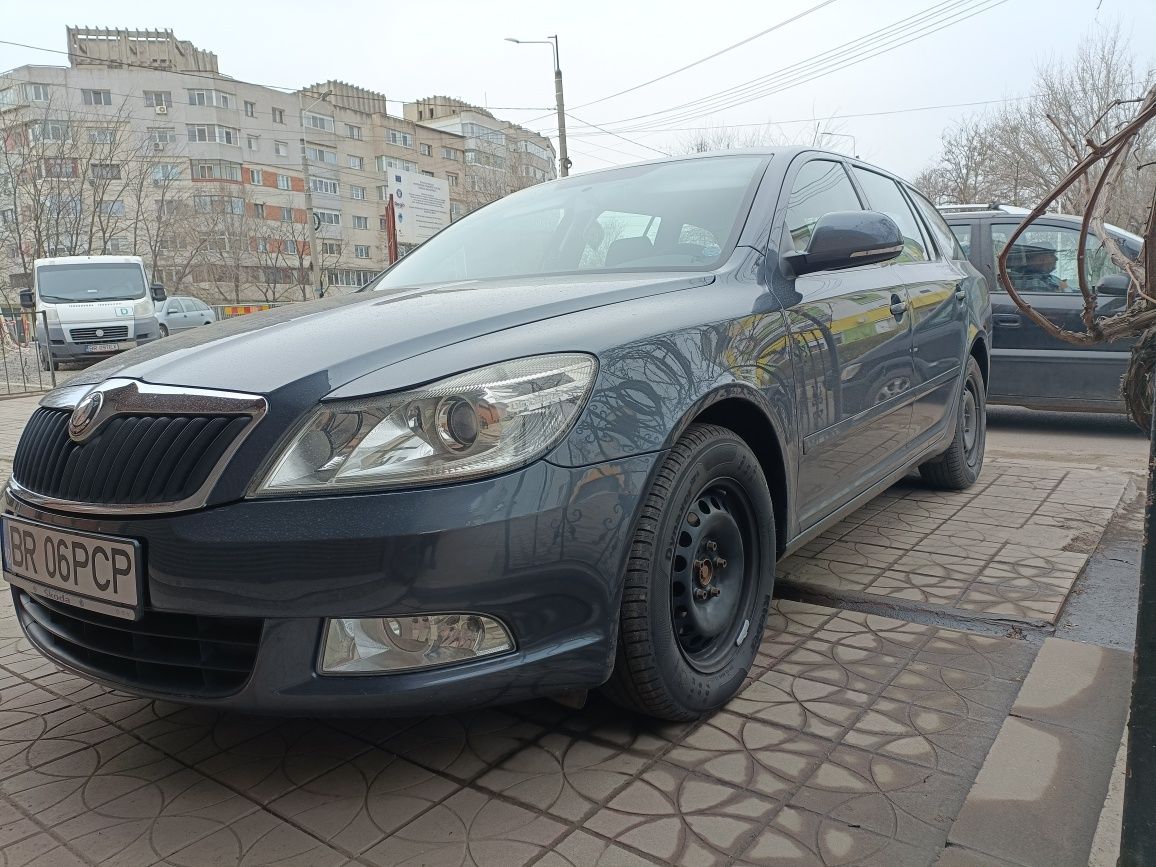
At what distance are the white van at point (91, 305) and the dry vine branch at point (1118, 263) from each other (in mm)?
16364

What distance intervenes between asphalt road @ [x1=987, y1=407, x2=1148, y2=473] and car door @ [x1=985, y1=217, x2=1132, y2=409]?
31 centimetres

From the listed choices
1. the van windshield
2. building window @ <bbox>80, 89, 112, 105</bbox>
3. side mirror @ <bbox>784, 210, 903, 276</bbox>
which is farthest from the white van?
building window @ <bbox>80, 89, 112, 105</bbox>

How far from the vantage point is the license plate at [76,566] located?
1790 millimetres

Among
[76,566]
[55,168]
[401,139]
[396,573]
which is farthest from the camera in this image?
[401,139]

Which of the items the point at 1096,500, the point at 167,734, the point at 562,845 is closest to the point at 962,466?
the point at 1096,500

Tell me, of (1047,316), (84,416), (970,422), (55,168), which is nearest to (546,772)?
(84,416)

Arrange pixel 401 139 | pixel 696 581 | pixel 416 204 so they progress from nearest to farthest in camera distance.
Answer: pixel 696 581 → pixel 416 204 → pixel 401 139

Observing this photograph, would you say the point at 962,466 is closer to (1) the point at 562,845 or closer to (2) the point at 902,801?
(2) the point at 902,801

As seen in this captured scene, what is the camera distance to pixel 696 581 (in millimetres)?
2246

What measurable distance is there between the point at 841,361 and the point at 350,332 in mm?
1638

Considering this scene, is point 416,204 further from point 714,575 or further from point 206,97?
point 206,97

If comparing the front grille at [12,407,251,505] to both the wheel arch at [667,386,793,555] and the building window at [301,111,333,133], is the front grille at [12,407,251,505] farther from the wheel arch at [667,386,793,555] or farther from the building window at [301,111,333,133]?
the building window at [301,111,333,133]

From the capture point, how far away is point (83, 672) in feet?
6.51

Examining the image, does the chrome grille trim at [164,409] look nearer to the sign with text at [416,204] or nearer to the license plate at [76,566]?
the license plate at [76,566]
